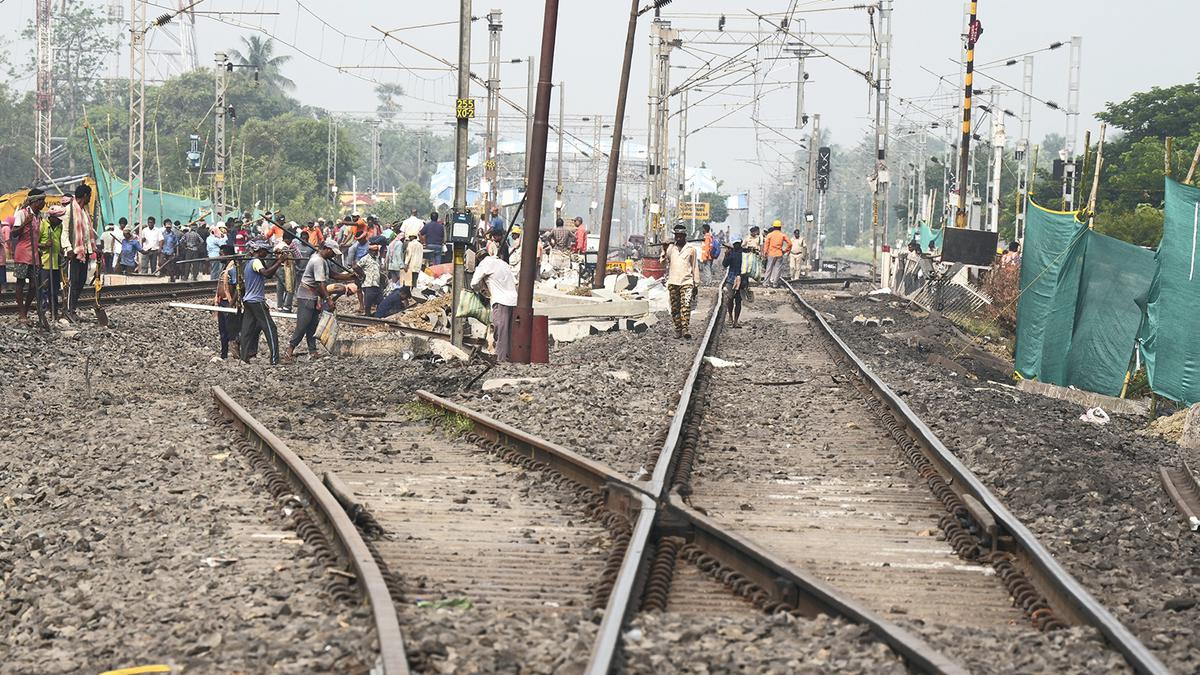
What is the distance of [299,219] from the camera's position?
90.1 metres

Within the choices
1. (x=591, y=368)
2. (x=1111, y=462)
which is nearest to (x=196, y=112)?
(x=591, y=368)

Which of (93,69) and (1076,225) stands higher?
(93,69)

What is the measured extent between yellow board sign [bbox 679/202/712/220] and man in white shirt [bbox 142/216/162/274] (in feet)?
154

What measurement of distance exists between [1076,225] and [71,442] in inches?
434

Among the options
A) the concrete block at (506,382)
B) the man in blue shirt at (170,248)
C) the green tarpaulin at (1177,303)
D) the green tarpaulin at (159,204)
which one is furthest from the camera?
the green tarpaulin at (159,204)

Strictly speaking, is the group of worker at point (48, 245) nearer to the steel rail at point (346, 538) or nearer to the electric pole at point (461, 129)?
the electric pole at point (461, 129)

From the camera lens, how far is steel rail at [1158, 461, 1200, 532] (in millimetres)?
9051

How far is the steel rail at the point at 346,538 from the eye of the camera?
5375mm

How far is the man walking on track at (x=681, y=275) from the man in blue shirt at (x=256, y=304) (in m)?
6.05

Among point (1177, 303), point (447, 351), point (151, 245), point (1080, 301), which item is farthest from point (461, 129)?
point (151, 245)

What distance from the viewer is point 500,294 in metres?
18.7

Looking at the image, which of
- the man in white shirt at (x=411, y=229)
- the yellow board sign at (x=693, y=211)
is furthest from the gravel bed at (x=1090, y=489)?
the yellow board sign at (x=693, y=211)

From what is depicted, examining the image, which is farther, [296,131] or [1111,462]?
[296,131]

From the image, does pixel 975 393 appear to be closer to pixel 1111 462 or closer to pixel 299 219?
pixel 1111 462
